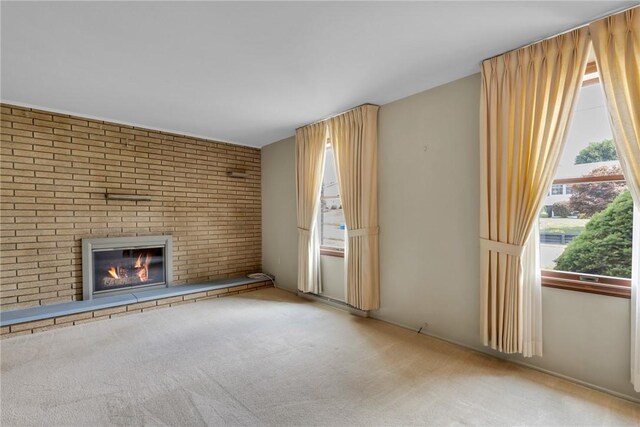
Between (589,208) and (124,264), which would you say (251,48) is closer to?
(589,208)

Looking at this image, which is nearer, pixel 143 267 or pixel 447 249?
pixel 447 249

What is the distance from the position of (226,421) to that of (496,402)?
69.8 inches

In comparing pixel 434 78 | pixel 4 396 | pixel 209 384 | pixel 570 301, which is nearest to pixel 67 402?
pixel 4 396

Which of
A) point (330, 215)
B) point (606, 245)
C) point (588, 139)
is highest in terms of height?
point (588, 139)

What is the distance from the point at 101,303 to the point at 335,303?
9.70 feet

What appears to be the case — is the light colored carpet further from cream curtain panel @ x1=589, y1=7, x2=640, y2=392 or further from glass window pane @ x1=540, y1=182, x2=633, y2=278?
glass window pane @ x1=540, y1=182, x2=633, y2=278

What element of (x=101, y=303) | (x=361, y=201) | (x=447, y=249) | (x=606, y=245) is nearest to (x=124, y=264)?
(x=101, y=303)

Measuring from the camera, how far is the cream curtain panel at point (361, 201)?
3.53 metres

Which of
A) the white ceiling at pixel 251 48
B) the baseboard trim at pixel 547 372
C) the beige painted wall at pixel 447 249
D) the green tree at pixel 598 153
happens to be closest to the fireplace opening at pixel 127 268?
the white ceiling at pixel 251 48

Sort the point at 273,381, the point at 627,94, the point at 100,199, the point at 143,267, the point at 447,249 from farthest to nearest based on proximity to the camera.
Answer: the point at 143,267 → the point at 100,199 → the point at 447,249 → the point at 273,381 → the point at 627,94

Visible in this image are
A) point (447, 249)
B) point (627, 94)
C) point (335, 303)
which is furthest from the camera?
point (335, 303)

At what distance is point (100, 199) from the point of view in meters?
4.00

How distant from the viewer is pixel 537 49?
7.48 feet

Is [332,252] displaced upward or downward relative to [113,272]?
upward
